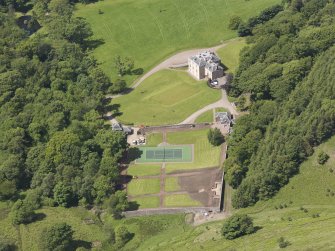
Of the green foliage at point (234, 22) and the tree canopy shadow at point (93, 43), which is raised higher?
the green foliage at point (234, 22)

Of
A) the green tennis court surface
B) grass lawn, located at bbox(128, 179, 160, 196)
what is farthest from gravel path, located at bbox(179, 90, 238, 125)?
grass lawn, located at bbox(128, 179, 160, 196)

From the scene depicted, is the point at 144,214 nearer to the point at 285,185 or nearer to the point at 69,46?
the point at 285,185

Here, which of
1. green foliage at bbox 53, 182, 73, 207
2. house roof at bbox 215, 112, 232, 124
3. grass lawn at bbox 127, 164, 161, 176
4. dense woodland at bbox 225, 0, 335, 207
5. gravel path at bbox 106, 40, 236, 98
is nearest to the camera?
dense woodland at bbox 225, 0, 335, 207

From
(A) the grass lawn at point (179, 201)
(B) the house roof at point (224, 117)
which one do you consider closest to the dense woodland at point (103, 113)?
(B) the house roof at point (224, 117)

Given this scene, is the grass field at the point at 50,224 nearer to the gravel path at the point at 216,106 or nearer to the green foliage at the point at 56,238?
the green foliage at the point at 56,238

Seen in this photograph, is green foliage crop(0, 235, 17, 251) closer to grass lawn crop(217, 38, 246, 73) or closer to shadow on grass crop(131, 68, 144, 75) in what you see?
shadow on grass crop(131, 68, 144, 75)

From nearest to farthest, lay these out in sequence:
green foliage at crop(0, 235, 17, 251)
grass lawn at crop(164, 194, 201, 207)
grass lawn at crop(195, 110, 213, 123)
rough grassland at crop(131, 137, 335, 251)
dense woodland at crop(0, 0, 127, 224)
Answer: rough grassland at crop(131, 137, 335, 251) < green foliage at crop(0, 235, 17, 251) < grass lawn at crop(164, 194, 201, 207) < dense woodland at crop(0, 0, 127, 224) < grass lawn at crop(195, 110, 213, 123)

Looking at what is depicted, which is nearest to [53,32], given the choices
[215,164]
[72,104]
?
[72,104]
